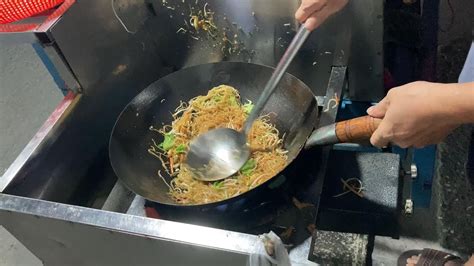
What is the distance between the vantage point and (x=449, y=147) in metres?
2.58

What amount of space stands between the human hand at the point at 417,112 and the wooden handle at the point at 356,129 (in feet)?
0.07

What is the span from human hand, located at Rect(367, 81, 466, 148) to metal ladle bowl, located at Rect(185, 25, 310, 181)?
1.27ft

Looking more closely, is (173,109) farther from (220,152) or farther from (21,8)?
(21,8)

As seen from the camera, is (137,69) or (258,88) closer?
(258,88)

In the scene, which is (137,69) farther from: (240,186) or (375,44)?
(375,44)

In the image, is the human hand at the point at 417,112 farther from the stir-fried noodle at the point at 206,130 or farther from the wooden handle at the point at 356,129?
the stir-fried noodle at the point at 206,130

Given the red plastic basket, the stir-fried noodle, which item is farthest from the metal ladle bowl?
→ the red plastic basket

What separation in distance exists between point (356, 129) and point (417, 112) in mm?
160

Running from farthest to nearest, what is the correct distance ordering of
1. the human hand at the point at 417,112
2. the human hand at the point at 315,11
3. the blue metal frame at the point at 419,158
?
the blue metal frame at the point at 419,158 → the human hand at the point at 315,11 → the human hand at the point at 417,112

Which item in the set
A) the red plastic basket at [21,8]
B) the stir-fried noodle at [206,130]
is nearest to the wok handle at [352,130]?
the stir-fried noodle at [206,130]

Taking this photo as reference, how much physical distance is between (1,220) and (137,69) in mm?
726

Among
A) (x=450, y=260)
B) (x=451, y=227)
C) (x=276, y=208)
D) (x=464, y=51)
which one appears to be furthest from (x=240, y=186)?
(x=464, y=51)

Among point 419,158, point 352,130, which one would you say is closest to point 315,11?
point 352,130

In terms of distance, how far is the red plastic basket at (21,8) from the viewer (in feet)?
4.70
